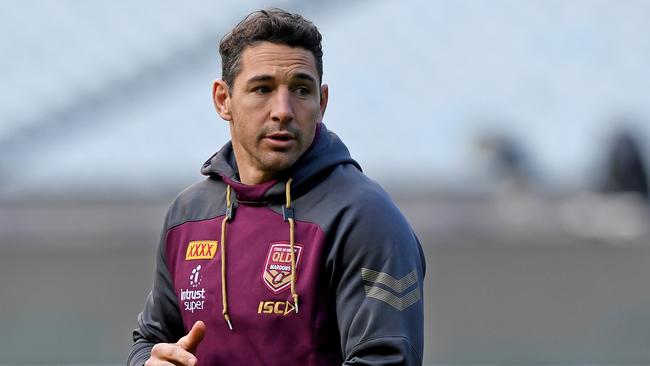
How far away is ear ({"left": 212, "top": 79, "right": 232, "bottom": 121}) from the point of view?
8.99 feet

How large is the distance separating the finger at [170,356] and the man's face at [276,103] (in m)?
0.43

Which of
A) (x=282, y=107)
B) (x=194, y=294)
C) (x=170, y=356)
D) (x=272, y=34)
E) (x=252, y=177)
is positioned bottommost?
(x=170, y=356)

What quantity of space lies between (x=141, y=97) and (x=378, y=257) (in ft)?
42.3

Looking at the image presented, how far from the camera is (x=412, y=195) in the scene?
11.3 metres

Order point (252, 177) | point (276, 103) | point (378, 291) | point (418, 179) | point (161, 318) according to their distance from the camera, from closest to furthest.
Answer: point (378, 291), point (276, 103), point (252, 177), point (161, 318), point (418, 179)

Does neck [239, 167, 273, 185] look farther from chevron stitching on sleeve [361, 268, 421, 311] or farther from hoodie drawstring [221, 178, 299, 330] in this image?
chevron stitching on sleeve [361, 268, 421, 311]

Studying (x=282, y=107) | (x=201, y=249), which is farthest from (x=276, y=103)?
(x=201, y=249)

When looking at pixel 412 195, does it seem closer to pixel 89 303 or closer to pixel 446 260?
pixel 446 260

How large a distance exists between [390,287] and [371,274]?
0.05m

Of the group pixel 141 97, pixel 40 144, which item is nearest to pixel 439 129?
pixel 141 97

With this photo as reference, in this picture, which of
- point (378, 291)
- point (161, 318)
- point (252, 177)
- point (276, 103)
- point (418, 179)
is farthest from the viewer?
point (418, 179)

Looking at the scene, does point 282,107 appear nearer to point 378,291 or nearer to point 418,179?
point 378,291

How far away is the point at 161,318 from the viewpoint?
2818 millimetres

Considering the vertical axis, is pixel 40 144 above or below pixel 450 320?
above
